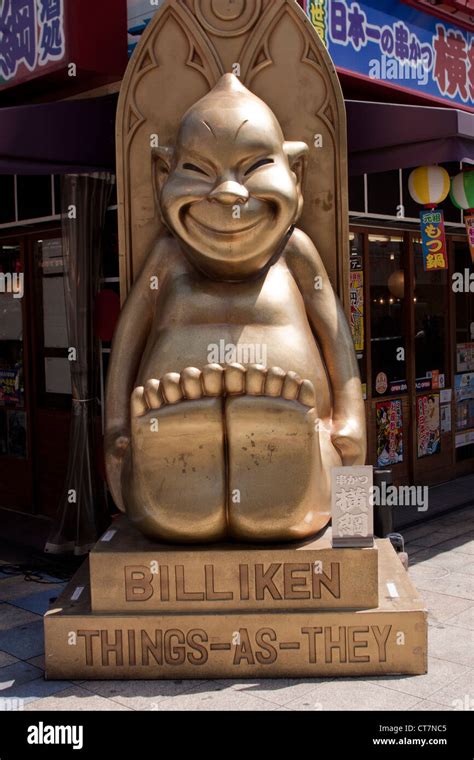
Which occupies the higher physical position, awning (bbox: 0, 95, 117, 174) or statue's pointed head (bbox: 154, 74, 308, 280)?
awning (bbox: 0, 95, 117, 174)

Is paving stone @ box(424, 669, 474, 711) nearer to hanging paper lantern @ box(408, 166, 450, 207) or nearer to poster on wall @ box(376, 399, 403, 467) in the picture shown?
hanging paper lantern @ box(408, 166, 450, 207)

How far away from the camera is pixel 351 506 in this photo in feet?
12.3

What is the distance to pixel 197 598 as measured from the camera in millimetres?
→ 3727

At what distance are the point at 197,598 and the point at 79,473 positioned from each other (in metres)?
2.43

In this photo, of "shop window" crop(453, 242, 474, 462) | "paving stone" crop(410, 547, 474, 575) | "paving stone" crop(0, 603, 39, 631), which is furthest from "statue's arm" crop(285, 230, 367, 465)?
"shop window" crop(453, 242, 474, 462)

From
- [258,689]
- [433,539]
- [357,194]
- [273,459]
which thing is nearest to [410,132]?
[357,194]

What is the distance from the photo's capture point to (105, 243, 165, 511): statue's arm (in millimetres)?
4047

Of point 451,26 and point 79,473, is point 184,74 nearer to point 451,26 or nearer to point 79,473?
point 79,473

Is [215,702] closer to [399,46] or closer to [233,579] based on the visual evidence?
[233,579]

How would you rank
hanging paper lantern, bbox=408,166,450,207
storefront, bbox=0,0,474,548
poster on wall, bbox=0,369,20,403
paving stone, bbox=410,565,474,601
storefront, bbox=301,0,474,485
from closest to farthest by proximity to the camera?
1. paving stone, bbox=410,565,474,601
2. storefront, bbox=301,0,474,485
3. storefront, bbox=0,0,474,548
4. hanging paper lantern, bbox=408,166,450,207
5. poster on wall, bbox=0,369,20,403

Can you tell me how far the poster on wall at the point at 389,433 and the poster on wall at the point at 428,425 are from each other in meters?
0.31

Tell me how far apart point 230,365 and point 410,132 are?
2.30m

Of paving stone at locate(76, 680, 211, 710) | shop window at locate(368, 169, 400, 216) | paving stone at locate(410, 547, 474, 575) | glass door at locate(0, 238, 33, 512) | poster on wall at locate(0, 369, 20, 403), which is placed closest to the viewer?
paving stone at locate(76, 680, 211, 710)

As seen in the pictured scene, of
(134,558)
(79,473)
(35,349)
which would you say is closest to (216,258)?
(134,558)
